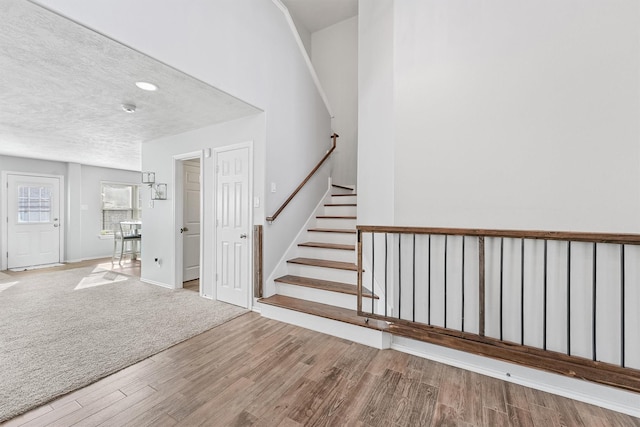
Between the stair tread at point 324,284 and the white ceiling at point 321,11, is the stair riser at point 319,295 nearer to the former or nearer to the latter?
the stair tread at point 324,284

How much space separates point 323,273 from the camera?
10.4 feet

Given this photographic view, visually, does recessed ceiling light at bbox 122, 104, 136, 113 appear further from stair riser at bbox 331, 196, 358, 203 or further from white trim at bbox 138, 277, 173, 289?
stair riser at bbox 331, 196, 358, 203

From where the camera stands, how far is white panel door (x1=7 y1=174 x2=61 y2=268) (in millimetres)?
5578

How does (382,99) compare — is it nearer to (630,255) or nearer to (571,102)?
(571,102)

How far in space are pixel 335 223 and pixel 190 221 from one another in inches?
96.8

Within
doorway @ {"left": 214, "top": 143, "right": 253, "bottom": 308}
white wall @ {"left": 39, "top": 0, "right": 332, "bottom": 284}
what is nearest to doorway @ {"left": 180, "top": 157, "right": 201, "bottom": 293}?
doorway @ {"left": 214, "top": 143, "right": 253, "bottom": 308}

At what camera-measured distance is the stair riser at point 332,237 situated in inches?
140

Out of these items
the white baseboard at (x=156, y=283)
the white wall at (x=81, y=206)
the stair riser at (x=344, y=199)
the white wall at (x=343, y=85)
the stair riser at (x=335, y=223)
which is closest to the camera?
the stair riser at (x=335, y=223)

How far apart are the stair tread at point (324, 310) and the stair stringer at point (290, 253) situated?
0.41ft

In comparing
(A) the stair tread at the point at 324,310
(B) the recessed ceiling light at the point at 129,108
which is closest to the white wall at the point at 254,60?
(A) the stair tread at the point at 324,310

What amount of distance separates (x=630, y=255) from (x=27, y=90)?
5.05m

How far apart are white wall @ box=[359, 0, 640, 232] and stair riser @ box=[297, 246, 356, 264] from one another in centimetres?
109

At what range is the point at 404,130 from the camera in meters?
2.37

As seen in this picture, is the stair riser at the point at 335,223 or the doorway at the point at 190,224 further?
the doorway at the point at 190,224
